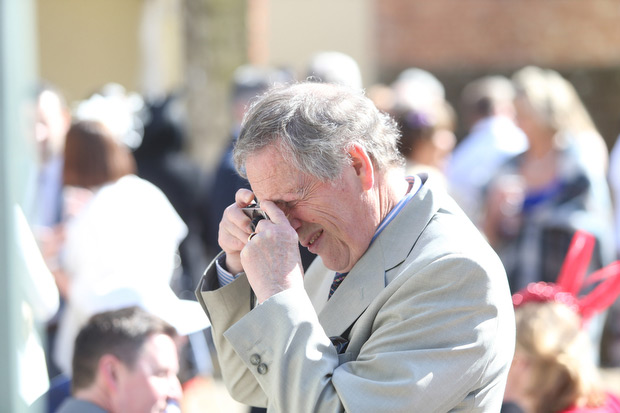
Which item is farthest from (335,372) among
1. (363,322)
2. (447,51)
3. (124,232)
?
(447,51)

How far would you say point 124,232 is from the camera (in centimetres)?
352

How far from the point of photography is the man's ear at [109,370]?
253cm

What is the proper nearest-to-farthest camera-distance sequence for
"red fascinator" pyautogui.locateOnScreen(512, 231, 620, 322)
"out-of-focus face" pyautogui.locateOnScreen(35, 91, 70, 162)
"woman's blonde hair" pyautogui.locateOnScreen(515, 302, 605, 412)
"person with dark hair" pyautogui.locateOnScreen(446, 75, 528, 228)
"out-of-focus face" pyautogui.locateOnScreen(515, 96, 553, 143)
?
"woman's blonde hair" pyautogui.locateOnScreen(515, 302, 605, 412) → "red fascinator" pyautogui.locateOnScreen(512, 231, 620, 322) → "out-of-focus face" pyautogui.locateOnScreen(35, 91, 70, 162) → "out-of-focus face" pyautogui.locateOnScreen(515, 96, 553, 143) → "person with dark hair" pyautogui.locateOnScreen(446, 75, 528, 228)

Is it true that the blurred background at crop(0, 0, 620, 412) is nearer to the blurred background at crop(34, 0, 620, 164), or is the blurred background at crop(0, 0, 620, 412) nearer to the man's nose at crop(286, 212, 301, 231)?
the blurred background at crop(34, 0, 620, 164)

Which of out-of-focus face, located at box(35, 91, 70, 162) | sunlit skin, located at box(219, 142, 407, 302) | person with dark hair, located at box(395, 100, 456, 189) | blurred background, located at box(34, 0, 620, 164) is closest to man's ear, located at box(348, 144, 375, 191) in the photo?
sunlit skin, located at box(219, 142, 407, 302)

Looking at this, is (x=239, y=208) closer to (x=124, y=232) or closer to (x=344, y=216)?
(x=344, y=216)

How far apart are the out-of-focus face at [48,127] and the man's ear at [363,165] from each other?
2.60m

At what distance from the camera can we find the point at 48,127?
4211 millimetres

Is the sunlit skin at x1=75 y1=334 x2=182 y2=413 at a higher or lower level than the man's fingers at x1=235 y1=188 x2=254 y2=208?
lower

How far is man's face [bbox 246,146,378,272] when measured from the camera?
1837 millimetres

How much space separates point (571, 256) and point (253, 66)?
14.9ft

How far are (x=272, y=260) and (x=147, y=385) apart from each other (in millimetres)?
952

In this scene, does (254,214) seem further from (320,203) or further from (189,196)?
(189,196)

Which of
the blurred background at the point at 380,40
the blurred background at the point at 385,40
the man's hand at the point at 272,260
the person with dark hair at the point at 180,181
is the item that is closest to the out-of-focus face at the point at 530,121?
the person with dark hair at the point at 180,181
